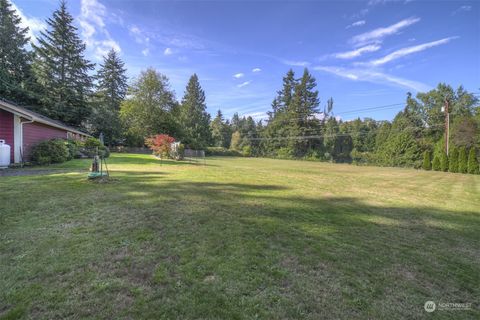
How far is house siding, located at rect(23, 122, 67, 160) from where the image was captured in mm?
11091

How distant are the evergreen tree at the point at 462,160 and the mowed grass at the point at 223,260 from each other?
1940 cm

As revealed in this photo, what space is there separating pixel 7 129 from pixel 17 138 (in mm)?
492

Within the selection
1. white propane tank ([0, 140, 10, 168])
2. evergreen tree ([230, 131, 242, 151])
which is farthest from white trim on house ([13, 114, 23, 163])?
evergreen tree ([230, 131, 242, 151])

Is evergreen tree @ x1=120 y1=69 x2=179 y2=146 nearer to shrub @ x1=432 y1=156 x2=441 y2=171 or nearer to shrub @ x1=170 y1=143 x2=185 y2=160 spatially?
shrub @ x1=170 y1=143 x2=185 y2=160

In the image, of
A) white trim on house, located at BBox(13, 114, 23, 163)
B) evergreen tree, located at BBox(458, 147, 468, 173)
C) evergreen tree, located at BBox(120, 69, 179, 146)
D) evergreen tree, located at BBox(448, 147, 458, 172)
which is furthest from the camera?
evergreen tree, located at BBox(120, 69, 179, 146)

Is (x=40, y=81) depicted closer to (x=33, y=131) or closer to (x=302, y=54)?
(x=33, y=131)

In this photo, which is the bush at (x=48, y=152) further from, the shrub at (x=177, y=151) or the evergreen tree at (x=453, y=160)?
the evergreen tree at (x=453, y=160)

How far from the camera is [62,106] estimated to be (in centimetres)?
2397

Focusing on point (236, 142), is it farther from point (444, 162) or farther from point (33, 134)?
point (33, 134)

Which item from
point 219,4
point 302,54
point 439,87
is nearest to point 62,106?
point 219,4

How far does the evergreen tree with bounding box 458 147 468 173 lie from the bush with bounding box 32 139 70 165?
28369 millimetres

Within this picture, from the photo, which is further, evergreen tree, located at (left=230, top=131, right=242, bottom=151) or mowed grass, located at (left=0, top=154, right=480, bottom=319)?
evergreen tree, located at (left=230, top=131, right=242, bottom=151)

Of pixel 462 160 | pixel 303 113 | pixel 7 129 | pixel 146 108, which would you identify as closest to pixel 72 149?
pixel 7 129

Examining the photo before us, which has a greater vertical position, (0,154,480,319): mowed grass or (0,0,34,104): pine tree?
Result: (0,0,34,104): pine tree
